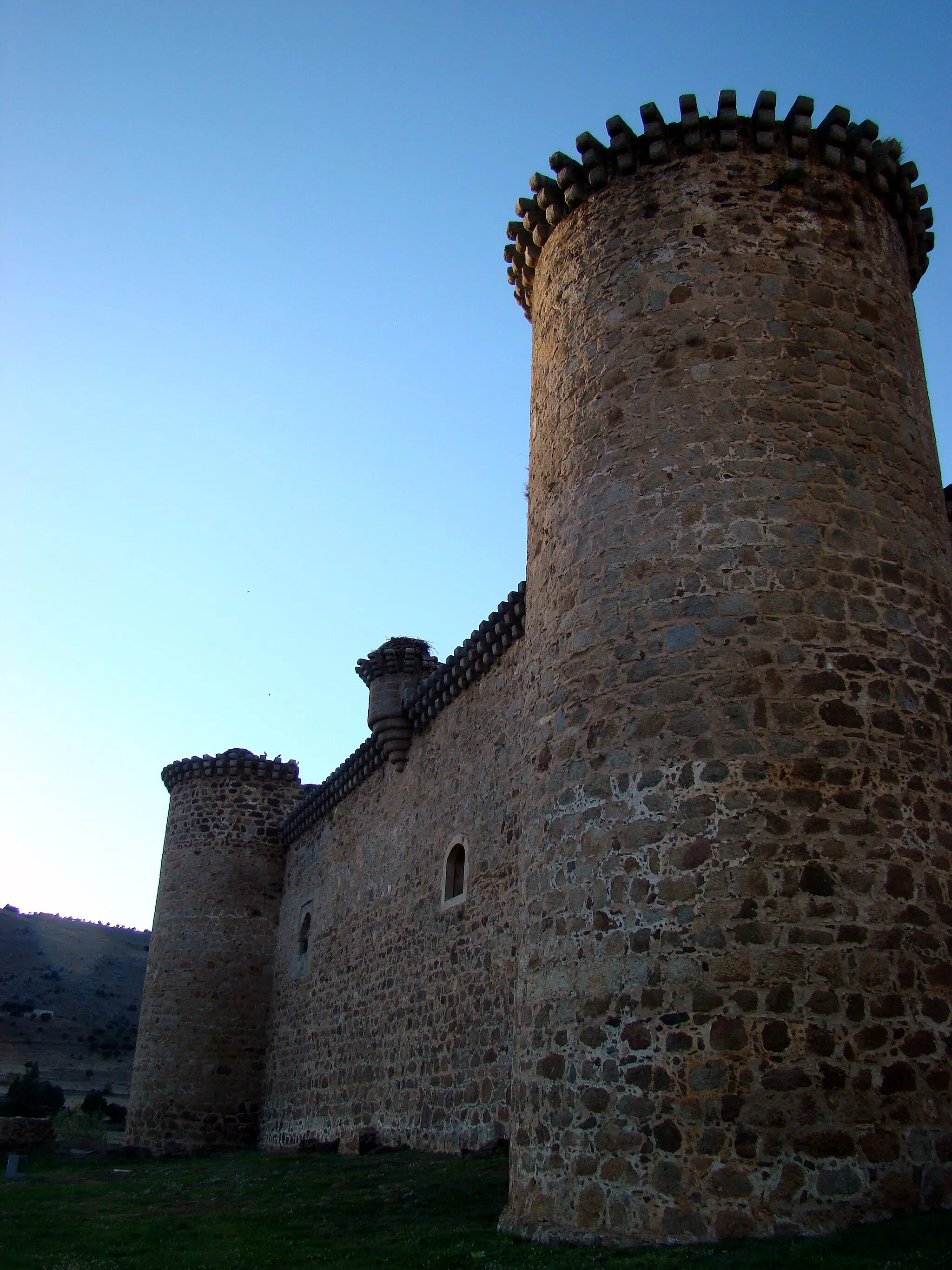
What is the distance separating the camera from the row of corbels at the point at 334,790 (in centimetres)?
1727

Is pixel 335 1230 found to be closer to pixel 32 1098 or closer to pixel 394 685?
pixel 394 685

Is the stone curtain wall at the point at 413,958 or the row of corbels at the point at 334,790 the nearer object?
the stone curtain wall at the point at 413,958

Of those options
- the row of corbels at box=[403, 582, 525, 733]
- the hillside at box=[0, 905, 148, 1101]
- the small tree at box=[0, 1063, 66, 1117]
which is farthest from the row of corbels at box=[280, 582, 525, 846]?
the hillside at box=[0, 905, 148, 1101]

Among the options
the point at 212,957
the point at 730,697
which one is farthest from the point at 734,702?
the point at 212,957

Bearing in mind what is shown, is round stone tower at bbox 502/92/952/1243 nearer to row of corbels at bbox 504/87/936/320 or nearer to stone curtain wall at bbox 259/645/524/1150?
row of corbels at bbox 504/87/936/320

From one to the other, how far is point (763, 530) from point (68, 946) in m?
63.6

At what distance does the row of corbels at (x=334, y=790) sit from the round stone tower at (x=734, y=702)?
9152mm

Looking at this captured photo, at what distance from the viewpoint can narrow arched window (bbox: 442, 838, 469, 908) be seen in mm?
13070

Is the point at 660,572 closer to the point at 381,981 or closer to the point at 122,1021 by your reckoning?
the point at 381,981

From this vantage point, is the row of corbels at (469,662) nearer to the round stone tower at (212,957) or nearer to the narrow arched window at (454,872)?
the narrow arched window at (454,872)

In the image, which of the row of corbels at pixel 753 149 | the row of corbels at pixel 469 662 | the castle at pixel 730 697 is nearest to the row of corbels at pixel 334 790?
the row of corbels at pixel 469 662

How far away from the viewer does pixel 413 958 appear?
46.1 ft

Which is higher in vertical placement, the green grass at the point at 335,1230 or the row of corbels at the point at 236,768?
the row of corbels at the point at 236,768

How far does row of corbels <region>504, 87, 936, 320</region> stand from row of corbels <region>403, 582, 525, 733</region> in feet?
15.1
